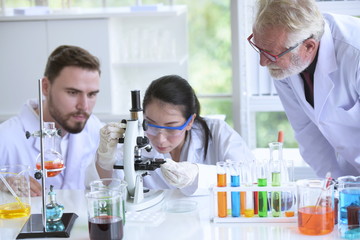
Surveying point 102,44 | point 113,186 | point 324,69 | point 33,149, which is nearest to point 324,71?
point 324,69

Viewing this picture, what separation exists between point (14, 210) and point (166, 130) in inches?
28.4

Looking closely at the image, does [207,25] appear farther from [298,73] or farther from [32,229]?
[32,229]

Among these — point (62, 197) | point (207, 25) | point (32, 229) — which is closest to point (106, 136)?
point (62, 197)

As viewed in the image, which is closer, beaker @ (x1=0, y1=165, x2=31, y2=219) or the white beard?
beaker @ (x1=0, y1=165, x2=31, y2=219)

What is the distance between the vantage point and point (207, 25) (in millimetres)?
9117

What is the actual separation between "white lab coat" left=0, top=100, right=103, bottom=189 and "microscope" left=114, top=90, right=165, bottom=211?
0.89 meters

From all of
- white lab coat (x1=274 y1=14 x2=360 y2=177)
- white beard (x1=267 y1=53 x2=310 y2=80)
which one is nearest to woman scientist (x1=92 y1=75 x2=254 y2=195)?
white lab coat (x1=274 y1=14 x2=360 y2=177)

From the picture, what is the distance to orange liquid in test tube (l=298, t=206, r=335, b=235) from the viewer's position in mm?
1682

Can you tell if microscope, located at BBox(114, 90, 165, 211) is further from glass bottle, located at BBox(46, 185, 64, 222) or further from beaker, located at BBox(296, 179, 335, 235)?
beaker, located at BBox(296, 179, 335, 235)

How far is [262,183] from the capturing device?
180cm

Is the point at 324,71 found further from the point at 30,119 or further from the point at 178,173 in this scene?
the point at 30,119

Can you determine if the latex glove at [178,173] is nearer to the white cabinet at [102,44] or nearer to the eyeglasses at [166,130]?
Answer: the eyeglasses at [166,130]

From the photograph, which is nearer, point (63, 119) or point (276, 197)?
point (276, 197)

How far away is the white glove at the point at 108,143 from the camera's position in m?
2.02
